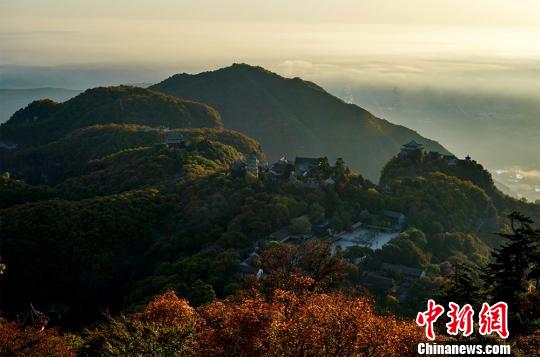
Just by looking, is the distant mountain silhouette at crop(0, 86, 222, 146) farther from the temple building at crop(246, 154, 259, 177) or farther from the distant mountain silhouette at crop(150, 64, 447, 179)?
the temple building at crop(246, 154, 259, 177)

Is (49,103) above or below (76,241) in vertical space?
above

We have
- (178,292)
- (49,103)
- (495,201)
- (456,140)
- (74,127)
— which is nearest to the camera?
(178,292)

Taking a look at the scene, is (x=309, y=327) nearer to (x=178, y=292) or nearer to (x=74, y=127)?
(x=178, y=292)

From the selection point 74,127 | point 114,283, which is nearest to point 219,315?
point 114,283

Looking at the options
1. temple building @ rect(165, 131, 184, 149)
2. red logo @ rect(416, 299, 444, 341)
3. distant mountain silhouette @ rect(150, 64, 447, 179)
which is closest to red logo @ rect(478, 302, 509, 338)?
red logo @ rect(416, 299, 444, 341)

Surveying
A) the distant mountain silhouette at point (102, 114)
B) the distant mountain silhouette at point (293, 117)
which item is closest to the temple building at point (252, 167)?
the distant mountain silhouette at point (102, 114)

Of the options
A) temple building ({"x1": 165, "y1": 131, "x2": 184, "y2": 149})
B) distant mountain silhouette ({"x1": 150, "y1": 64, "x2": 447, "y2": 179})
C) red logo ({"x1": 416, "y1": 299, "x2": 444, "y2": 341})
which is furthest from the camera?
distant mountain silhouette ({"x1": 150, "y1": 64, "x2": 447, "y2": 179})

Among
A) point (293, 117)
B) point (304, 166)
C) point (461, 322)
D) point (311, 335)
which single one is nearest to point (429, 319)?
point (461, 322)
